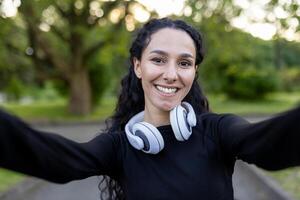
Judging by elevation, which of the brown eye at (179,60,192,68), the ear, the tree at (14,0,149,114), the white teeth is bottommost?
the tree at (14,0,149,114)

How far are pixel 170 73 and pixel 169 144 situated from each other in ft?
0.86

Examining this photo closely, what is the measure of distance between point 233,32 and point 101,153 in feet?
52.6

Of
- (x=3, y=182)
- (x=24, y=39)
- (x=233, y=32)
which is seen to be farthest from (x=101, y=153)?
(x=24, y=39)

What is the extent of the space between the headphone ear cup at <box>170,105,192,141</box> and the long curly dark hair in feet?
0.93

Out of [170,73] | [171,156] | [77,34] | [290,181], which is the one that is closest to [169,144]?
[171,156]

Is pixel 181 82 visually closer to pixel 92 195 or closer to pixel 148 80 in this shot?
pixel 148 80

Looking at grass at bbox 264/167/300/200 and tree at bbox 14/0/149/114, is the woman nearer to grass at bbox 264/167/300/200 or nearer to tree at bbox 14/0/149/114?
grass at bbox 264/167/300/200

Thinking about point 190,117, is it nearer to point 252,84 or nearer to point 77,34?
point 77,34

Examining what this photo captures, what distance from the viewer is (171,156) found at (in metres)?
1.81

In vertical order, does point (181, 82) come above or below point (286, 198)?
above

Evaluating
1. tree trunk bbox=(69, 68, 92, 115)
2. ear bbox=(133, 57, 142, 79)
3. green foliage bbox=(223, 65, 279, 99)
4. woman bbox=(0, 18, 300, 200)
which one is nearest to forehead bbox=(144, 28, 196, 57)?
woman bbox=(0, 18, 300, 200)

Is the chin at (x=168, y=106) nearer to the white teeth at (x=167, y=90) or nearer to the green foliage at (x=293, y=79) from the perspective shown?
the white teeth at (x=167, y=90)

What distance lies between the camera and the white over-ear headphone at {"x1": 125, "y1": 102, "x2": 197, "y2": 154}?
179cm

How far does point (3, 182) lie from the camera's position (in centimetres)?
770
